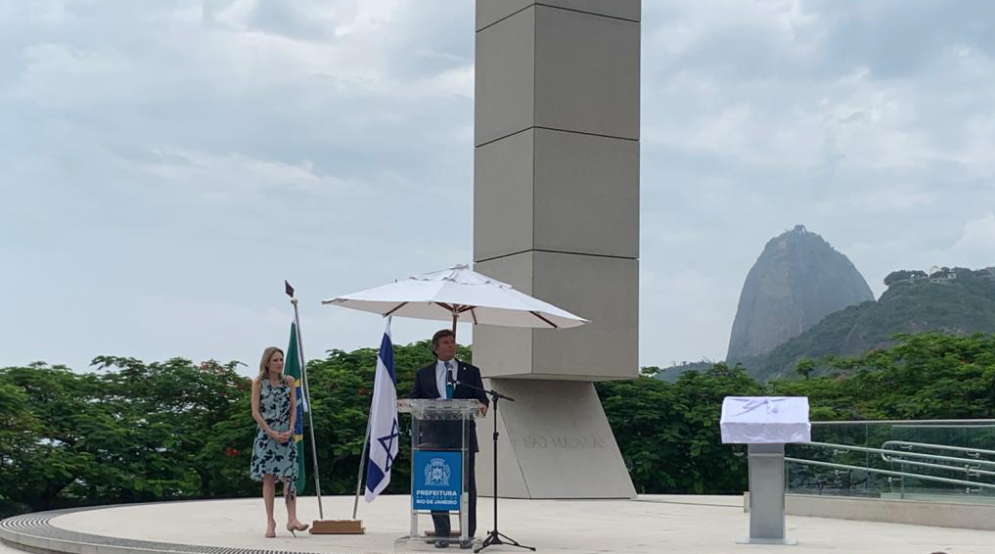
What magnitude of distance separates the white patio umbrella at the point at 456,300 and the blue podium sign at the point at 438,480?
1.12 m

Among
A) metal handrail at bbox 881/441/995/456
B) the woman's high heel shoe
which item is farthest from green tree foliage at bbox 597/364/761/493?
the woman's high heel shoe

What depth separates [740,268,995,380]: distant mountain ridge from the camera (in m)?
46.7

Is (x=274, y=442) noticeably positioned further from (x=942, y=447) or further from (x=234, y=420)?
(x=234, y=420)

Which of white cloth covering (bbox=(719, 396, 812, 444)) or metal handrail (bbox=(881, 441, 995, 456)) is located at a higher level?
white cloth covering (bbox=(719, 396, 812, 444))

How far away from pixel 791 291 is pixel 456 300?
7562cm

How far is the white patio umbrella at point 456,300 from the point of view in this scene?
9.87 metres

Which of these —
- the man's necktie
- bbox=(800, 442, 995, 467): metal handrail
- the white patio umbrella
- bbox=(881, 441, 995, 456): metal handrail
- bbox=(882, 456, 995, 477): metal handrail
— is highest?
the white patio umbrella

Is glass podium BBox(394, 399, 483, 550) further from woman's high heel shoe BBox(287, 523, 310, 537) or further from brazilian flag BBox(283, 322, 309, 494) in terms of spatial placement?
brazilian flag BBox(283, 322, 309, 494)

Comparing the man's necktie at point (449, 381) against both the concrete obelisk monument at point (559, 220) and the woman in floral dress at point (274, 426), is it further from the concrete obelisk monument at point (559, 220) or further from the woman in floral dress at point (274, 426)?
the concrete obelisk monument at point (559, 220)

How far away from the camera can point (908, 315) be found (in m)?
47.9

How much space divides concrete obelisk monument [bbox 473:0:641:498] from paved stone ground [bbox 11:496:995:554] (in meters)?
1.44

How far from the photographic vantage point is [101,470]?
18.5 metres

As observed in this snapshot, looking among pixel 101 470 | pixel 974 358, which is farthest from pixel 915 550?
pixel 974 358

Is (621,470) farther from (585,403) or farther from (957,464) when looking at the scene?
(957,464)
